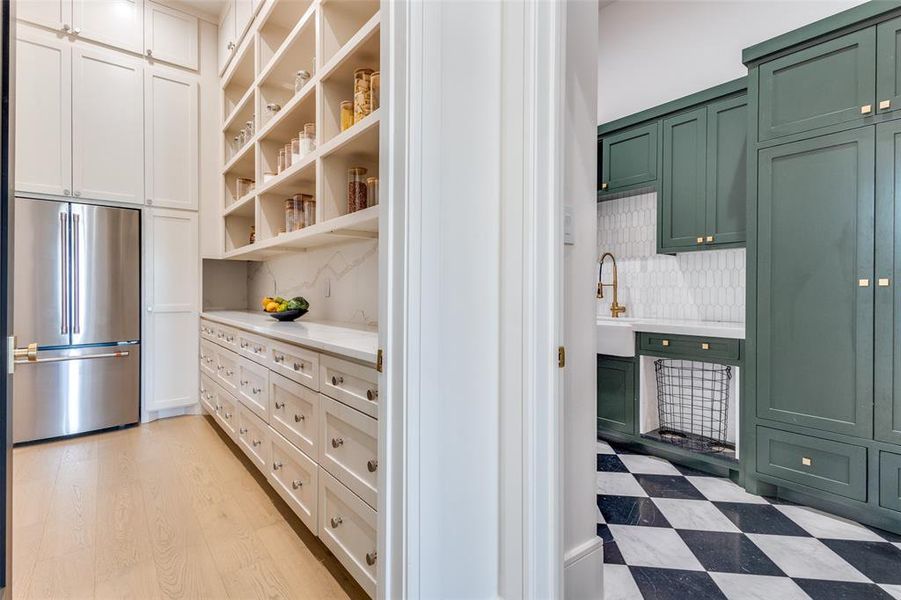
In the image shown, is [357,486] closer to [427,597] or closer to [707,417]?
[427,597]

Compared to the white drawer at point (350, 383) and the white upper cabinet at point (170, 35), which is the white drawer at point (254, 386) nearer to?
the white drawer at point (350, 383)

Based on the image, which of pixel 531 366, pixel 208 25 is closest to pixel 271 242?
pixel 531 366

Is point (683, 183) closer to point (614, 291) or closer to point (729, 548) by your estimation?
point (614, 291)

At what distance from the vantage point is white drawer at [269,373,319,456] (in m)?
1.76

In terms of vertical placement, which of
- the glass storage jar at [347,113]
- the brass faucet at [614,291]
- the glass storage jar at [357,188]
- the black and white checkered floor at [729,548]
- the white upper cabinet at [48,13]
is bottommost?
the black and white checkered floor at [729,548]

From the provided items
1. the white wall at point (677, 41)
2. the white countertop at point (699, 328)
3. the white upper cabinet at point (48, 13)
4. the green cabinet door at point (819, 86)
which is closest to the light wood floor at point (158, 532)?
the white countertop at point (699, 328)

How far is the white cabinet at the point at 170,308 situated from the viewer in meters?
3.62

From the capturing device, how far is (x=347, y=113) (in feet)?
7.07

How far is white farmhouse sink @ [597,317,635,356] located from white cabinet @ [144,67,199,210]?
348cm

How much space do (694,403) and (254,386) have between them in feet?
8.91

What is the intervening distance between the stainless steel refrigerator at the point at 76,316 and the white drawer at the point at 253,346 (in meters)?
1.46

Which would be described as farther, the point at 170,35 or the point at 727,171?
the point at 170,35

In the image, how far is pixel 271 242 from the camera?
9.44 feet

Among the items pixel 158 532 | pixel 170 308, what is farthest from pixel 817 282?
pixel 170 308
